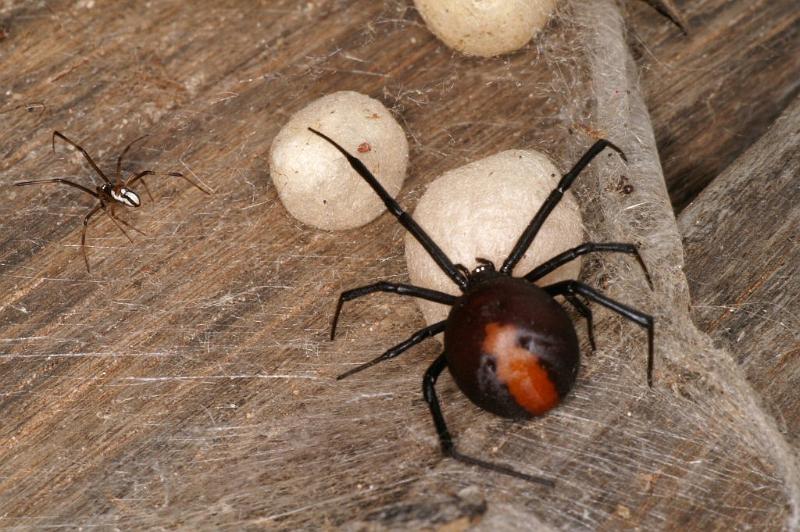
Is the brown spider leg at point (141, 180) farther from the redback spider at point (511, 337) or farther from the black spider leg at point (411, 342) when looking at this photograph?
the black spider leg at point (411, 342)

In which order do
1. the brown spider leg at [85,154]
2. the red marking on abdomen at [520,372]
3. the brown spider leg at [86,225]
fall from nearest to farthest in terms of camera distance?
the red marking on abdomen at [520,372] < the brown spider leg at [86,225] < the brown spider leg at [85,154]

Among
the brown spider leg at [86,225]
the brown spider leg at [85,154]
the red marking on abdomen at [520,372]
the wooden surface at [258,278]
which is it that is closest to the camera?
the red marking on abdomen at [520,372]

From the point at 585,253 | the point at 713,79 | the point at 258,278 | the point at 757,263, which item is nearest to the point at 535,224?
the point at 585,253

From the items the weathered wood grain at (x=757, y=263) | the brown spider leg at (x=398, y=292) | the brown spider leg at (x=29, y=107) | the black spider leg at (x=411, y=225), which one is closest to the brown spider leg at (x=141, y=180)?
the brown spider leg at (x=29, y=107)

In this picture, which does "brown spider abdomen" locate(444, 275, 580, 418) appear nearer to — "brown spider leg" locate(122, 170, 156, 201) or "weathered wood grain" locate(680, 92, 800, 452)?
"weathered wood grain" locate(680, 92, 800, 452)

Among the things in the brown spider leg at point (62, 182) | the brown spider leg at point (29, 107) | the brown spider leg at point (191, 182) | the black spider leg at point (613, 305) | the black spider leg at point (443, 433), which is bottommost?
the black spider leg at point (443, 433)

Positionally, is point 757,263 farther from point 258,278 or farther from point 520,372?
point 258,278

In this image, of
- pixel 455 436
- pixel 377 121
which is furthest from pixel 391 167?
pixel 455 436
